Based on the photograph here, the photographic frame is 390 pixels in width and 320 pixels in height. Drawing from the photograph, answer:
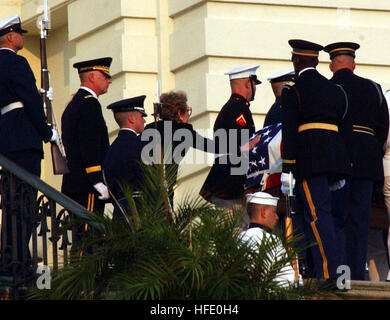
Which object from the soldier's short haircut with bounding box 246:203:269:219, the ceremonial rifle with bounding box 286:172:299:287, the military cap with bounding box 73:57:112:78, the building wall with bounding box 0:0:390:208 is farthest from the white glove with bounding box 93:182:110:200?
the building wall with bounding box 0:0:390:208

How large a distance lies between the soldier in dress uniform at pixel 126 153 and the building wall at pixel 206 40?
2.22 metres

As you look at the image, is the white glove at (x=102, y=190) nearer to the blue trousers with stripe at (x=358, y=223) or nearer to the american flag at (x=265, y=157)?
the american flag at (x=265, y=157)

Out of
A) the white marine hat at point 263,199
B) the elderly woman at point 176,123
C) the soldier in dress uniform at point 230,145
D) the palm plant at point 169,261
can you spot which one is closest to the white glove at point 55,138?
the elderly woman at point 176,123

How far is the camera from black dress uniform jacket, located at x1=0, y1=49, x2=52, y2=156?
44.0 feet

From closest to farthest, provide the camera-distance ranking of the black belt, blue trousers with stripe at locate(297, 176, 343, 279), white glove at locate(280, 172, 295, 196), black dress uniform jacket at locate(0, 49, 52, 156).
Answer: blue trousers with stripe at locate(297, 176, 343, 279) < black dress uniform jacket at locate(0, 49, 52, 156) < white glove at locate(280, 172, 295, 196) < the black belt

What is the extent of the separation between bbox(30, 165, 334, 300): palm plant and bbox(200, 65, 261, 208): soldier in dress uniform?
302 cm

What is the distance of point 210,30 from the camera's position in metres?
16.8

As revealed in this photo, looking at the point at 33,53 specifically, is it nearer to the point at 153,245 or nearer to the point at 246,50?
the point at 246,50

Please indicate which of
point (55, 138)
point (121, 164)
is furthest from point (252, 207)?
point (55, 138)

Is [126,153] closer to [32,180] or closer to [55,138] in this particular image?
[55,138]

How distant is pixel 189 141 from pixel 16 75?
1.74m

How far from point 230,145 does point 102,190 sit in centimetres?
134

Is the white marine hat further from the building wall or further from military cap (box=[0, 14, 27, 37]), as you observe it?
the building wall

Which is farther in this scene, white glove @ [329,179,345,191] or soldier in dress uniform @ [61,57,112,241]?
soldier in dress uniform @ [61,57,112,241]
